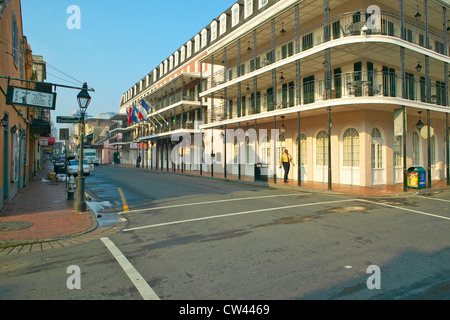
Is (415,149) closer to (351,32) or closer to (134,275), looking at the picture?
(351,32)

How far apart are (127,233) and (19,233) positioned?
2.42 metres

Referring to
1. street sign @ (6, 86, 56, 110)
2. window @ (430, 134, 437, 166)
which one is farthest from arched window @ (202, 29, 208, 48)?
street sign @ (6, 86, 56, 110)

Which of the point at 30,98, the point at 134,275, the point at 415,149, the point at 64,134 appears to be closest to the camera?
the point at 134,275

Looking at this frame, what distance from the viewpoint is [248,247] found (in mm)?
5516

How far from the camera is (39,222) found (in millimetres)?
7844

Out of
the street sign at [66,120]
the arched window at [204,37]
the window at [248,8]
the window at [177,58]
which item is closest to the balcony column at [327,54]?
the window at [248,8]

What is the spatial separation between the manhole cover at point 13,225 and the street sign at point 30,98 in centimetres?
324

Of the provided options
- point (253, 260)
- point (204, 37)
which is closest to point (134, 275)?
point (253, 260)

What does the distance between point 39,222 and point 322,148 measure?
49.1 feet

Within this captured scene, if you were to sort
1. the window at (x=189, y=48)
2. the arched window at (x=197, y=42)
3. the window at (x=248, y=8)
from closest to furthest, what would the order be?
the window at (x=248, y=8), the arched window at (x=197, y=42), the window at (x=189, y=48)

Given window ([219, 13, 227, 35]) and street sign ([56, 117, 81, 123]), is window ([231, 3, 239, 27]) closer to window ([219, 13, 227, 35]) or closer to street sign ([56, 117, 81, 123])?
window ([219, 13, 227, 35])

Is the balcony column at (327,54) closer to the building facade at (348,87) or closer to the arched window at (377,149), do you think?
the building facade at (348,87)

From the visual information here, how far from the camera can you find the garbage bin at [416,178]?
13.8 metres
